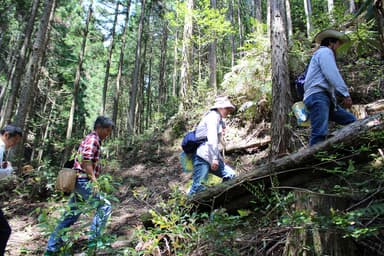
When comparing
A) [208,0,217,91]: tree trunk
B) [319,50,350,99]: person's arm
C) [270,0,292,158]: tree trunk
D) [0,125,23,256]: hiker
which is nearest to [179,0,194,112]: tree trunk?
[208,0,217,91]: tree trunk

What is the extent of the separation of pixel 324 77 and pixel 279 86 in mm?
1501

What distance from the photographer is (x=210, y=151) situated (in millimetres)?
4500

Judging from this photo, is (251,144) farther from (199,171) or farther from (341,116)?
(341,116)

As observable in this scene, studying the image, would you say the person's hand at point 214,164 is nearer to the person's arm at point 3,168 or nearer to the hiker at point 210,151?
the hiker at point 210,151

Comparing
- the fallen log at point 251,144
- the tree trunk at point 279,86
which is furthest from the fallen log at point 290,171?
the fallen log at point 251,144

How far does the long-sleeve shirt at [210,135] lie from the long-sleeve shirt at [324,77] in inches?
51.1

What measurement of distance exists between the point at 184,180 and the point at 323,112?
17.7ft

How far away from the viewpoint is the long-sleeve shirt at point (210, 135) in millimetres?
4484

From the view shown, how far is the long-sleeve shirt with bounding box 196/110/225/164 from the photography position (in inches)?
177

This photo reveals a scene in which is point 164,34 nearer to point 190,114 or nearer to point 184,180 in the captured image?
point 190,114

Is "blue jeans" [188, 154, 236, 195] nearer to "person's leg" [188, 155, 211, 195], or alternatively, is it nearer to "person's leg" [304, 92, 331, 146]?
"person's leg" [188, 155, 211, 195]

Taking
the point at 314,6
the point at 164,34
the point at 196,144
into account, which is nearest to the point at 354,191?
the point at 196,144

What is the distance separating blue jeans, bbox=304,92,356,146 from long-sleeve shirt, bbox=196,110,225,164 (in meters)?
1.25

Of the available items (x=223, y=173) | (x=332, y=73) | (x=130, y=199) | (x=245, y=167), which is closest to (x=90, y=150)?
(x=223, y=173)
